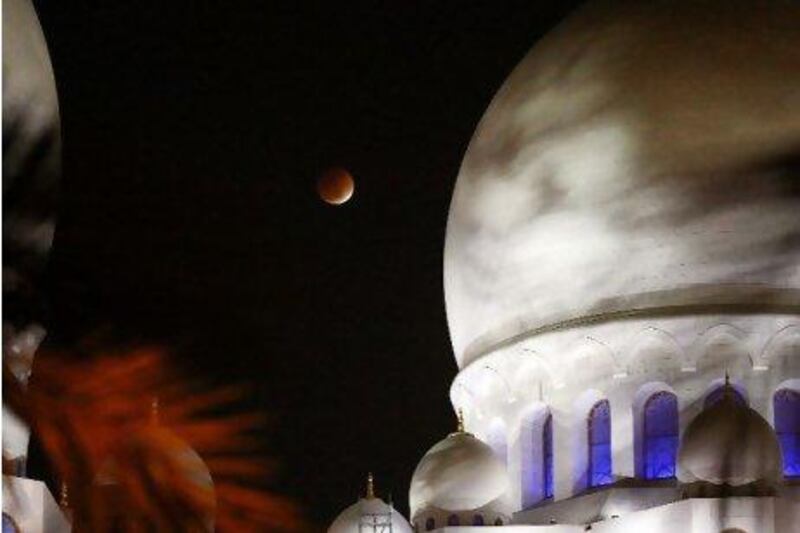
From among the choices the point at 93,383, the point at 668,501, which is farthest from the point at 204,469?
the point at 668,501

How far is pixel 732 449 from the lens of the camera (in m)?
21.2

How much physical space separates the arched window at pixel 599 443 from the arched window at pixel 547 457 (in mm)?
824

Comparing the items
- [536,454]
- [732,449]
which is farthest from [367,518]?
[732,449]

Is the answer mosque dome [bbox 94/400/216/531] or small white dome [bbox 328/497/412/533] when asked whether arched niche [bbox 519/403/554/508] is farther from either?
mosque dome [bbox 94/400/216/531]

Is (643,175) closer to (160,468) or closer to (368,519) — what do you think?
(368,519)

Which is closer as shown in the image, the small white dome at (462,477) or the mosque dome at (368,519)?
the small white dome at (462,477)

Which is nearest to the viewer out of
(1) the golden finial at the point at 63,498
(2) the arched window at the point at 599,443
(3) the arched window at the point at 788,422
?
(1) the golden finial at the point at 63,498

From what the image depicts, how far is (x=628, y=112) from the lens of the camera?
25.7 metres

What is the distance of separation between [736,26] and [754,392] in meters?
6.22

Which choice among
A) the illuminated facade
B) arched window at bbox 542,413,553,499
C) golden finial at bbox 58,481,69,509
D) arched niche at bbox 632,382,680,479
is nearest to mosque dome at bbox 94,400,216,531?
golden finial at bbox 58,481,69,509

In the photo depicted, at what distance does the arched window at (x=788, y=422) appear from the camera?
80.5 feet

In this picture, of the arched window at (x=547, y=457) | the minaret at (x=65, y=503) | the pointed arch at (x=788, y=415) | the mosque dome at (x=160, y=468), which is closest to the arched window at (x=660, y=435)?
the pointed arch at (x=788, y=415)

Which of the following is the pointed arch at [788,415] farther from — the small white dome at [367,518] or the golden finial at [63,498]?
the golden finial at [63,498]

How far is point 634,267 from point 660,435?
2732 millimetres
